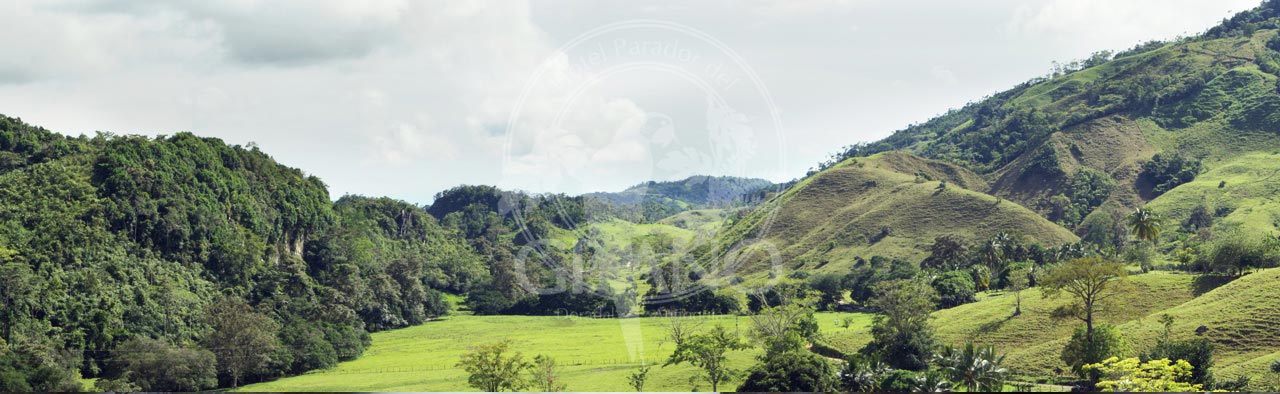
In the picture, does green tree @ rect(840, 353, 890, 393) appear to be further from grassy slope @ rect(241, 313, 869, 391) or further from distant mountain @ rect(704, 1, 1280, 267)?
distant mountain @ rect(704, 1, 1280, 267)

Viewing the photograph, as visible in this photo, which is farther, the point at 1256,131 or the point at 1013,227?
the point at 1256,131

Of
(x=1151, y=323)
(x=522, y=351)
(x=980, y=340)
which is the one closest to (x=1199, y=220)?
(x=1151, y=323)

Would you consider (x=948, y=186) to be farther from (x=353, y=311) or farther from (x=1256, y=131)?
(x=353, y=311)

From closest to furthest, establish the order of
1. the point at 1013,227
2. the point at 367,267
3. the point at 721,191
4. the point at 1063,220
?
1. the point at 721,191
2. the point at 367,267
3. the point at 1013,227
4. the point at 1063,220

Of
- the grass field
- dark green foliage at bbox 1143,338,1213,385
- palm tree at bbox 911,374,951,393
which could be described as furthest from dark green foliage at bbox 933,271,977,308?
palm tree at bbox 911,374,951,393

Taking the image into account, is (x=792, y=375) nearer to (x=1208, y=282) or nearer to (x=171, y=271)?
(x=1208, y=282)

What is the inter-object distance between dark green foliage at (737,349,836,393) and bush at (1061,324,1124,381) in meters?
17.1

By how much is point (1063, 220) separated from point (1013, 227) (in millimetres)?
20128

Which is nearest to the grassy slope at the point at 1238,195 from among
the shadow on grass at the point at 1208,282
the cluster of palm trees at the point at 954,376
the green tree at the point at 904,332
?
the shadow on grass at the point at 1208,282

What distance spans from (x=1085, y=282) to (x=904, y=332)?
13760 mm

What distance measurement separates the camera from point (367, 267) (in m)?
126

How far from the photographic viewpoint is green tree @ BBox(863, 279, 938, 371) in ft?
238

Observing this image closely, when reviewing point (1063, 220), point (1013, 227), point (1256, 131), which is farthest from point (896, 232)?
point (1256, 131)

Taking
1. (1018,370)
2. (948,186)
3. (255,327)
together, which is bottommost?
(1018,370)
